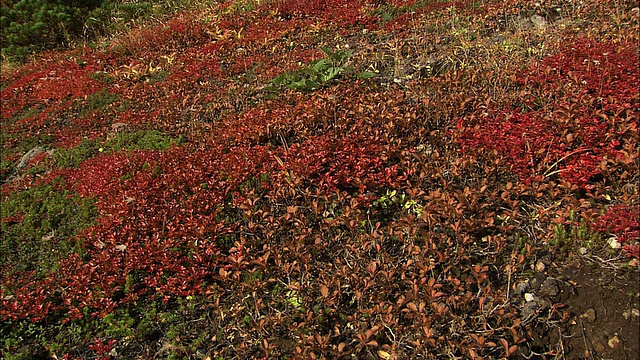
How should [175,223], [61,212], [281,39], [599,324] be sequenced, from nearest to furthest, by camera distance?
[599,324] → [175,223] → [61,212] → [281,39]

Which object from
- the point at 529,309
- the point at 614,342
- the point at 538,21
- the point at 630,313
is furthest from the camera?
the point at 538,21

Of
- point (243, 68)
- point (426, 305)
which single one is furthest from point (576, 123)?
point (243, 68)

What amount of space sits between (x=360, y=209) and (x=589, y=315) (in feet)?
8.02

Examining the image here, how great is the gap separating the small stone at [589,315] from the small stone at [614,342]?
0.19m

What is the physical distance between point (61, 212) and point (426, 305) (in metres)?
5.09

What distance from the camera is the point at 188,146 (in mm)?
7164

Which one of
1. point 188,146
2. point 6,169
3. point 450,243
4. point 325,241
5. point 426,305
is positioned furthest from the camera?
point 6,169

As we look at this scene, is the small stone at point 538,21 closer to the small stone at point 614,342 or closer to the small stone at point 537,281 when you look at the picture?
the small stone at point 537,281

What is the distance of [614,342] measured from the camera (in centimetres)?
360

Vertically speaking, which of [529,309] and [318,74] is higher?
[318,74]

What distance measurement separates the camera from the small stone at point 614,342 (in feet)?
11.8

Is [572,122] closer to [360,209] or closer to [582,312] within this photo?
[582,312]

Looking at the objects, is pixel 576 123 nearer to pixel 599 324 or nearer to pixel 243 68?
pixel 599 324

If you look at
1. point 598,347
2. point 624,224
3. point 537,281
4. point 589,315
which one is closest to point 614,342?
point 598,347
